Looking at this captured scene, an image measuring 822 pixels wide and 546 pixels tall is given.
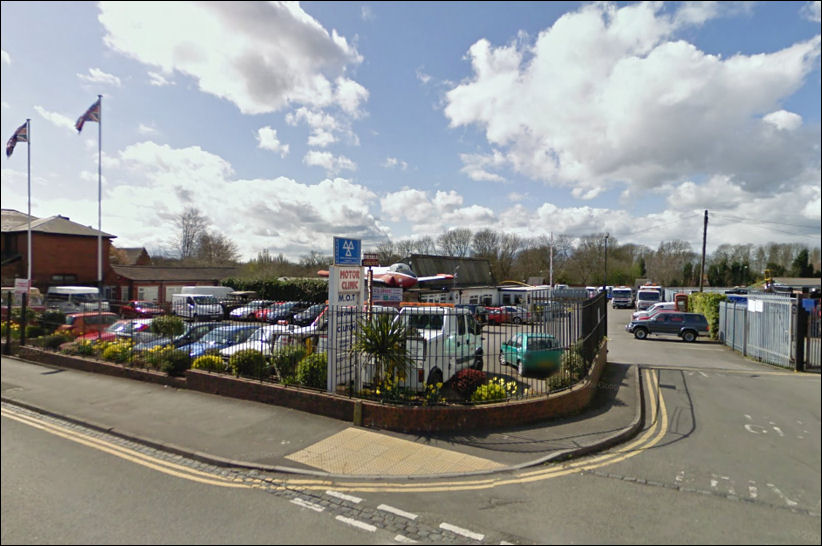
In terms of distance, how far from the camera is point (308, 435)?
7.23m

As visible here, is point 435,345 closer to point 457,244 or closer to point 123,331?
point 123,331

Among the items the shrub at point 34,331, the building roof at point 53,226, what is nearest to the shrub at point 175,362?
the shrub at point 34,331

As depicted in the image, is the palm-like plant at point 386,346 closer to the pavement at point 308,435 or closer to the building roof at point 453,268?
the pavement at point 308,435

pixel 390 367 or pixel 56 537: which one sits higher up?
pixel 390 367

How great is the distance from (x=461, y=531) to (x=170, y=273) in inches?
1975

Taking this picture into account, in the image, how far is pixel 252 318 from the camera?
593 inches

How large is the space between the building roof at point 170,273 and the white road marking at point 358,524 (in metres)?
45.3

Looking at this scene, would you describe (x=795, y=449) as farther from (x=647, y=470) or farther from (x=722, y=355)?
(x=722, y=355)

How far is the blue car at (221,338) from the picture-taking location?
1146 centimetres

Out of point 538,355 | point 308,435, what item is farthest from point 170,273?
point 538,355

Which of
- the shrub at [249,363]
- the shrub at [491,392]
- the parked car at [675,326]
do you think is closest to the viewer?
the shrub at [491,392]

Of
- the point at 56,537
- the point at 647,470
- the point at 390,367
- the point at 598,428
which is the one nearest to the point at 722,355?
the point at 598,428

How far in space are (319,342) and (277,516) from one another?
16.0 ft

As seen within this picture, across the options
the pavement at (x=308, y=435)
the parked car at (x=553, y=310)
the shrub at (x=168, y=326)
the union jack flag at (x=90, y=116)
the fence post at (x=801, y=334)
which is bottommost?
the pavement at (x=308, y=435)
